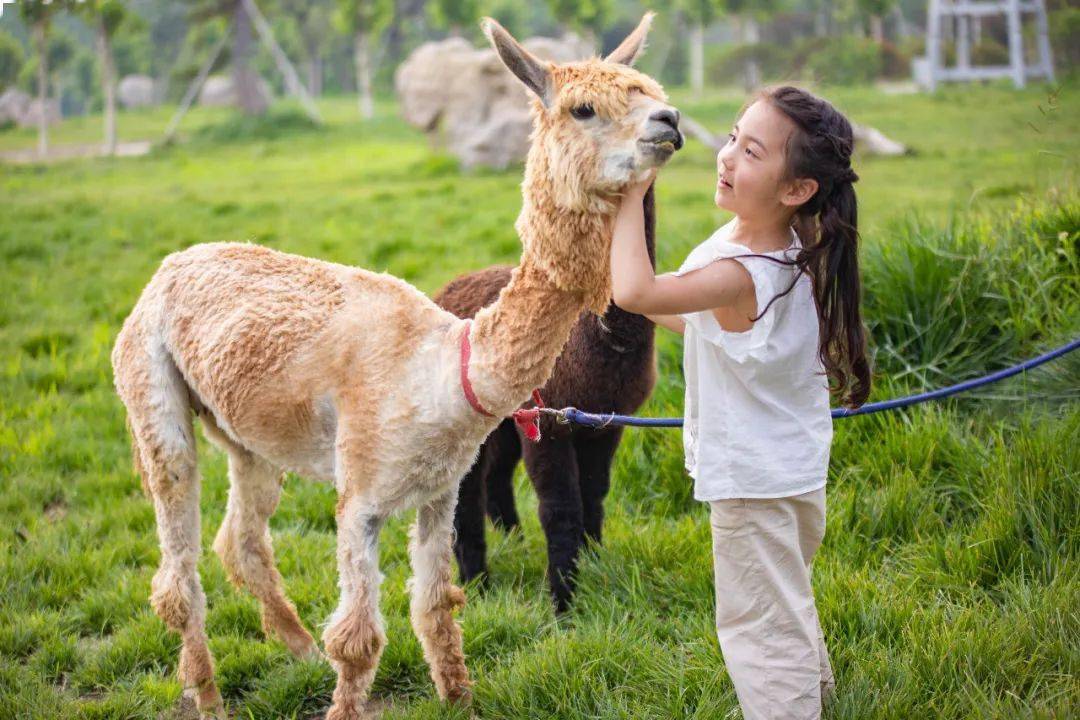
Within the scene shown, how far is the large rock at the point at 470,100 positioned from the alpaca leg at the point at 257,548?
9.88 meters

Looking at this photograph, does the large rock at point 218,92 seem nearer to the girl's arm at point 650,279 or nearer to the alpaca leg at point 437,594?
the alpaca leg at point 437,594

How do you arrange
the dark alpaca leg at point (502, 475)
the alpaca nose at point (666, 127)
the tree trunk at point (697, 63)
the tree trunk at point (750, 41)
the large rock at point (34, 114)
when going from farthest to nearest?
the tree trunk at point (697, 63) < the tree trunk at point (750, 41) < the large rock at point (34, 114) < the dark alpaca leg at point (502, 475) < the alpaca nose at point (666, 127)

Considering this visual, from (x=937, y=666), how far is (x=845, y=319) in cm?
107

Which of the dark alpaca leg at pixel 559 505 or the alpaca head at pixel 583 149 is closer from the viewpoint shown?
the alpaca head at pixel 583 149

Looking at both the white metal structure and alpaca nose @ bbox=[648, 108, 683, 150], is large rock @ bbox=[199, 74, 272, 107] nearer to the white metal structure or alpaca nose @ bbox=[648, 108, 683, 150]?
the white metal structure

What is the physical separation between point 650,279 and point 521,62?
566 millimetres

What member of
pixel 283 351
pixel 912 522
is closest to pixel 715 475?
pixel 283 351

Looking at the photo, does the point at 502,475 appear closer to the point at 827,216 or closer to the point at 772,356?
the point at 772,356

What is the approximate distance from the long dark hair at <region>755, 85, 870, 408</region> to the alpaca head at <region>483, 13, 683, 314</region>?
1.06 ft

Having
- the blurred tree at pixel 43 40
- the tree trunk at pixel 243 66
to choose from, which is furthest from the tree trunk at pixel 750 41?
the blurred tree at pixel 43 40

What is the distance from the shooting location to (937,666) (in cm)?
268

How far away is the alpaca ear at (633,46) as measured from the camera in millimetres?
2567

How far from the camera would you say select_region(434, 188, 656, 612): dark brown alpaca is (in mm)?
3332

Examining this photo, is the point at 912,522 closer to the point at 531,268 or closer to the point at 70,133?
the point at 531,268
